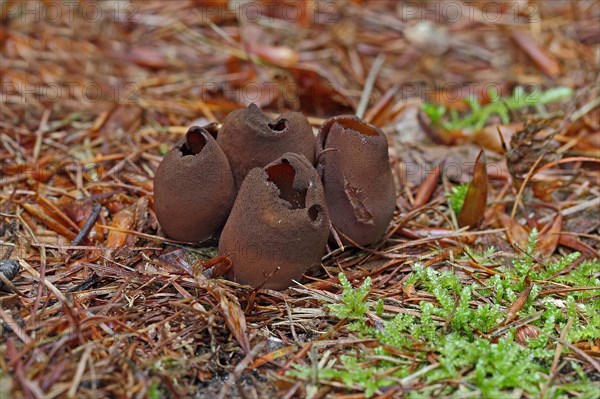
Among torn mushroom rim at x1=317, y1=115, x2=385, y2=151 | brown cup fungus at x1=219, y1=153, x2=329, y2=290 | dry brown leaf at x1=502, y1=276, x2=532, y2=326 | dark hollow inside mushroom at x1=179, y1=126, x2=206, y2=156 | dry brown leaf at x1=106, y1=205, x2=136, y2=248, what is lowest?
dry brown leaf at x1=502, y1=276, x2=532, y2=326

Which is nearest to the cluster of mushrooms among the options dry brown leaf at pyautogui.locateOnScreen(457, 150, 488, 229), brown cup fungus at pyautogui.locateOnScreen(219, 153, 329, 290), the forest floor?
brown cup fungus at pyautogui.locateOnScreen(219, 153, 329, 290)

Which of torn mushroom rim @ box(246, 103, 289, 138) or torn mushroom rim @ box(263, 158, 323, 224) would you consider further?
torn mushroom rim @ box(246, 103, 289, 138)

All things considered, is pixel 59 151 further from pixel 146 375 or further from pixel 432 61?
pixel 432 61

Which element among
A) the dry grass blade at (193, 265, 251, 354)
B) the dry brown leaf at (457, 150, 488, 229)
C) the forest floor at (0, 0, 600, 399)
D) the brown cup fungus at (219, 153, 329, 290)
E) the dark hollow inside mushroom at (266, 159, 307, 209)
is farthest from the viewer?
the dry brown leaf at (457, 150, 488, 229)

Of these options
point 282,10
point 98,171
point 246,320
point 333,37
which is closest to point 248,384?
point 246,320

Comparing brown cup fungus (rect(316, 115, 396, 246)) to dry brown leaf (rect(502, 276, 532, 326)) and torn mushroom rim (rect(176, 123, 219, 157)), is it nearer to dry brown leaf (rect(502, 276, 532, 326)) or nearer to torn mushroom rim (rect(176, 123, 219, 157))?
torn mushroom rim (rect(176, 123, 219, 157))

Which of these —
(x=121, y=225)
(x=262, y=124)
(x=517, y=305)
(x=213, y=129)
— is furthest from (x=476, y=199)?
(x=121, y=225)

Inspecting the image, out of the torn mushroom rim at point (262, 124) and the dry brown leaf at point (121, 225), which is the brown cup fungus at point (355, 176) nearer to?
the torn mushroom rim at point (262, 124)

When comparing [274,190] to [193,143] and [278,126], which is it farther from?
[193,143]
